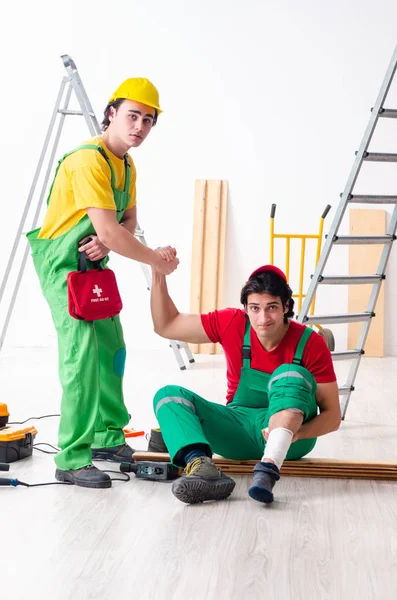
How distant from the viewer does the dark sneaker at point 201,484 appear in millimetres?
2984

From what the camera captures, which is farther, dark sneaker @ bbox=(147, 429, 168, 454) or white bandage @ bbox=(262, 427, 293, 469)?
dark sneaker @ bbox=(147, 429, 168, 454)

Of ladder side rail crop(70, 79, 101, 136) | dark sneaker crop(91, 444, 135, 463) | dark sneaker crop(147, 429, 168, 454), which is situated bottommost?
dark sneaker crop(91, 444, 135, 463)

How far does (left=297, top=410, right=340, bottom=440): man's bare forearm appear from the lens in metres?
3.29

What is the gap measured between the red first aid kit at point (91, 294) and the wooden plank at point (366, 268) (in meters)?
4.95

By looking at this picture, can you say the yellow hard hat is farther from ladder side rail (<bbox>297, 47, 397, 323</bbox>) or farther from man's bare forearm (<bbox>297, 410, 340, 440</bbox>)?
ladder side rail (<bbox>297, 47, 397, 323</bbox>)

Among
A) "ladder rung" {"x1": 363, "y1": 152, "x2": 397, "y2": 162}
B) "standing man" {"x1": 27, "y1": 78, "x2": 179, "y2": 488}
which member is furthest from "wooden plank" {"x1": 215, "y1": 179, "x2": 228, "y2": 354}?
"standing man" {"x1": 27, "y1": 78, "x2": 179, "y2": 488}

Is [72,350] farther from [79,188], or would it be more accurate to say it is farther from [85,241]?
[79,188]

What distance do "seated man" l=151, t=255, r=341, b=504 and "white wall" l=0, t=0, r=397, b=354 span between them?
4783 millimetres

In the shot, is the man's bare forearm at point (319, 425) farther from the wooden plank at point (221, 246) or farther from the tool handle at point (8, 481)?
the wooden plank at point (221, 246)

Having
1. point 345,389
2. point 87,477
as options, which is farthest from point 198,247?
point 87,477

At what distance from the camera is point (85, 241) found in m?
3.35

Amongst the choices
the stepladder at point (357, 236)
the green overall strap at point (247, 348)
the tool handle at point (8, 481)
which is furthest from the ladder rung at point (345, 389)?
the tool handle at point (8, 481)

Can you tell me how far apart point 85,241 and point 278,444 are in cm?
107

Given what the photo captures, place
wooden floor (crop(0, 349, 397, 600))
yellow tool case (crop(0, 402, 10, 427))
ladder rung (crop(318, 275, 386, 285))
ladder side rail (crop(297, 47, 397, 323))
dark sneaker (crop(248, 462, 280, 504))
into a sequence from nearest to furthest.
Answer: wooden floor (crop(0, 349, 397, 600)), dark sneaker (crop(248, 462, 280, 504)), yellow tool case (crop(0, 402, 10, 427)), ladder side rail (crop(297, 47, 397, 323)), ladder rung (crop(318, 275, 386, 285))
